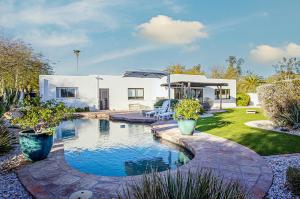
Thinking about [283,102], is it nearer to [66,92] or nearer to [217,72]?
[66,92]

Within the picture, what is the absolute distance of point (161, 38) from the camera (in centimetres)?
3100

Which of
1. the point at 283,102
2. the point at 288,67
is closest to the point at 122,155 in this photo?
the point at 283,102

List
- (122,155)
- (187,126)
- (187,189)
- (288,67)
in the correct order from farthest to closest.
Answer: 1. (288,67)
2. (187,126)
3. (122,155)
4. (187,189)

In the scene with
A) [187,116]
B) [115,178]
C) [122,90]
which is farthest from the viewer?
[122,90]

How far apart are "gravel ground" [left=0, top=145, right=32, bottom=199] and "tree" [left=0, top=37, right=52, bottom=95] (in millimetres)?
17211

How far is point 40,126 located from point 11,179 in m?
2.36

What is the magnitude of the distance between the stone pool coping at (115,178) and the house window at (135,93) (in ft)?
74.1

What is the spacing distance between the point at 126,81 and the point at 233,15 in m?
14.7

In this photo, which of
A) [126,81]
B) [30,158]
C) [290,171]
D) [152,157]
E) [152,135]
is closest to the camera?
[290,171]

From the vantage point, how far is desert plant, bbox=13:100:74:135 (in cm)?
696

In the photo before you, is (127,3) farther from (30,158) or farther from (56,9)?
(30,158)

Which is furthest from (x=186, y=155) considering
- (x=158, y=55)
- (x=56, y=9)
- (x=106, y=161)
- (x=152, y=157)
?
(x=158, y=55)

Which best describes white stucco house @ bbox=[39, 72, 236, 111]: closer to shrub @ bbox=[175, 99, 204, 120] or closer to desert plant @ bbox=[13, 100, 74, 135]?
shrub @ bbox=[175, 99, 204, 120]

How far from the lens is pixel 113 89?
29328 millimetres
